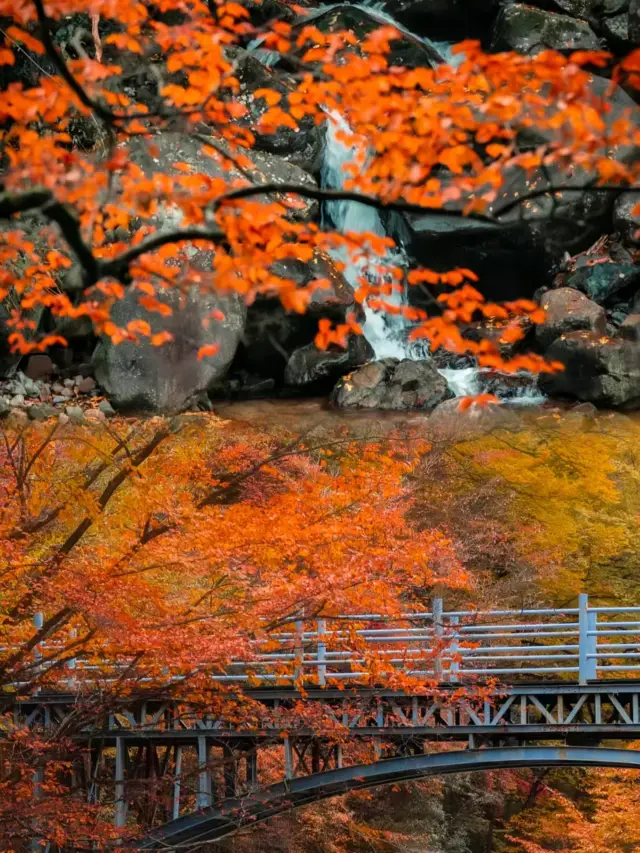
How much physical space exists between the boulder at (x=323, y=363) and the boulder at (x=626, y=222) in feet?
23.5

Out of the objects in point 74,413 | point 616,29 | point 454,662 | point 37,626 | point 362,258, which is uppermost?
point 616,29

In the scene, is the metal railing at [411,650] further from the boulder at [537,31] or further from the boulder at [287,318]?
the boulder at [537,31]

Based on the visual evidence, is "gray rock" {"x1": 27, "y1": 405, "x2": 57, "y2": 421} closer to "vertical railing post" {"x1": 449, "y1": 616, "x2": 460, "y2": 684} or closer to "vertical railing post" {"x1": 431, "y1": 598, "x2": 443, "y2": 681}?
"vertical railing post" {"x1": 431, "y1": 598, "x2": 443, "y2": 681}

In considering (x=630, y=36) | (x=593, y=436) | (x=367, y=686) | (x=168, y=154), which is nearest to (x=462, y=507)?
(x=593, y=436)

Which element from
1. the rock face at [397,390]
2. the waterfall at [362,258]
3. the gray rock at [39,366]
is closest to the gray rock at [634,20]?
the waterfall at [362,258]

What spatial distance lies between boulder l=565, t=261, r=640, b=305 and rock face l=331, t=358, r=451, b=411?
4.91 meters

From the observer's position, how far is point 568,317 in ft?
85.1

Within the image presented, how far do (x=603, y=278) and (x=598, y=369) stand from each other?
11.5ft

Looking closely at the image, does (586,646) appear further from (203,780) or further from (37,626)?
(37,626)

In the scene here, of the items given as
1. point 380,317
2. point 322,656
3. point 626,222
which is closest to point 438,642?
point 322,656

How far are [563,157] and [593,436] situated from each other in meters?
20.9

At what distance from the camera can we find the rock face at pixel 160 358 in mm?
24203

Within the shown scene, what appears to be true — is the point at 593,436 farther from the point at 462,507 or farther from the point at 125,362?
the point at 125,362

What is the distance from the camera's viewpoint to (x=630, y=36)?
98.9 feet
